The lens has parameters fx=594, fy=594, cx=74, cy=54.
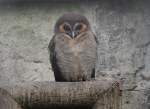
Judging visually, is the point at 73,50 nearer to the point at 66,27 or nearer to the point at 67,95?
the point at 66,27

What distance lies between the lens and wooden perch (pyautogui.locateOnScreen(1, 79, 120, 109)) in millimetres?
2064

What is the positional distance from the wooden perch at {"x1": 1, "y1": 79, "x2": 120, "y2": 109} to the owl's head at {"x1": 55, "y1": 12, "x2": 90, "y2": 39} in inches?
43.1

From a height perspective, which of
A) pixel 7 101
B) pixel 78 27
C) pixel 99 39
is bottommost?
pixel 7 101

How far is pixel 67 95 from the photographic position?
2.06 m

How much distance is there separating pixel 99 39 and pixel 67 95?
182 cm

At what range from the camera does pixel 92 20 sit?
388 centimetres

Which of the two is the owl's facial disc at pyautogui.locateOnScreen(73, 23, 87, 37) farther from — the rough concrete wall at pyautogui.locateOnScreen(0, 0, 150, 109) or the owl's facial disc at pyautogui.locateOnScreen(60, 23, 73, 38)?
the rough concrete wall at pyautogui.locateOnScreen(0, 0, 150, 109)

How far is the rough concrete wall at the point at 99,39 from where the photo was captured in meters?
3.76

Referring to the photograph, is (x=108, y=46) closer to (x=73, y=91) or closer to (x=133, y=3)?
(x=133, y=3)

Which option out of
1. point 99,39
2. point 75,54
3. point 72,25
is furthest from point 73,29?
point 99,39

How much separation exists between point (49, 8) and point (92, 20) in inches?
12.8

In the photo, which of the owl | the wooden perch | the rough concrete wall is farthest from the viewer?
the rough concrete wall

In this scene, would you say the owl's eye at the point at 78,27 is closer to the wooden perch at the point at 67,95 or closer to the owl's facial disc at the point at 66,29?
the owl's facial disc at the point at 66,29

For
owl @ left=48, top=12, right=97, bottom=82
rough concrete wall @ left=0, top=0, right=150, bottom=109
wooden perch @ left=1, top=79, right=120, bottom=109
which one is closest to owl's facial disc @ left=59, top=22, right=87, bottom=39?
owl @ left=48, top=12, right=97, bottom=82
